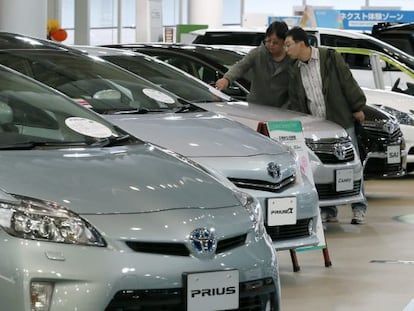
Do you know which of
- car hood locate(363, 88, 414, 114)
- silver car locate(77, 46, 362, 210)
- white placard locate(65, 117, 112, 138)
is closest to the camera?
white placard locate(65, 117, 112, 138)

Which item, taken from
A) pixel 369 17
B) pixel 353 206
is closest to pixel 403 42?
pixel 369 17

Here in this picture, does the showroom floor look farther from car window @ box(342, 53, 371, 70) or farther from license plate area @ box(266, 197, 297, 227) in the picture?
car window @ box(342, 53, 371, 70)

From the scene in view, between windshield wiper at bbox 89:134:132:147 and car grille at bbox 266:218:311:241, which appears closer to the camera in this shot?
windshield wiper at bbox 89:134:132:147

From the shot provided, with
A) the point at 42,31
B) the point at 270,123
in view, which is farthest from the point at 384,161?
the point at 42,31

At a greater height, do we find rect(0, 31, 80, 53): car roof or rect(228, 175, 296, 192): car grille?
rect(0, 31, 80, 53): car roof

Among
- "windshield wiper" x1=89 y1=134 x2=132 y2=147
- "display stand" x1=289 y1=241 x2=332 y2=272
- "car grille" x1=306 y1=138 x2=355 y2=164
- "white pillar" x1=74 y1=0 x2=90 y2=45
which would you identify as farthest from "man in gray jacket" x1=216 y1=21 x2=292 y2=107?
"white pillar" x1=74 y1=0 x2=90 y2=45

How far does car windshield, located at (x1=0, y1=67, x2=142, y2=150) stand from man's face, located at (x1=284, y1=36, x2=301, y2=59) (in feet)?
10.5

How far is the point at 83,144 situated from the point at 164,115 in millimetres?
1871

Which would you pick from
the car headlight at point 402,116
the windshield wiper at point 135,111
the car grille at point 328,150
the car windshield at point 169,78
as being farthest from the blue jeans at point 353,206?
the car headlight at point 402,116

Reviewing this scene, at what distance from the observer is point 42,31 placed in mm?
12422

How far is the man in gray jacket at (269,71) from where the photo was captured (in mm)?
8633

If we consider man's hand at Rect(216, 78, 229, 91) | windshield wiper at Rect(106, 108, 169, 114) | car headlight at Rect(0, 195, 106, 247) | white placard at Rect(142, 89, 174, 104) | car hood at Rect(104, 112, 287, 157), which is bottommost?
man's hand at Rect(216, 78, 229, 91)

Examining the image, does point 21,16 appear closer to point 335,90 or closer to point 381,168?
point 381,168

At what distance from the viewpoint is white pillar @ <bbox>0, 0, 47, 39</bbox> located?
12.2m
